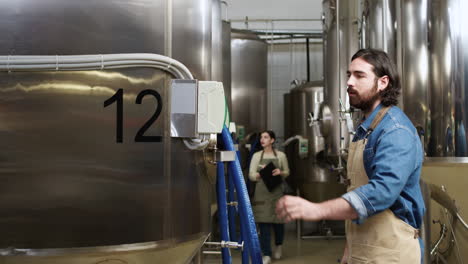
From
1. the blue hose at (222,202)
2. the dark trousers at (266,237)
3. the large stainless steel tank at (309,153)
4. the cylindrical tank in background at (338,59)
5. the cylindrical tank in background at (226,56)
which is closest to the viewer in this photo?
the blue hose at (222,202)

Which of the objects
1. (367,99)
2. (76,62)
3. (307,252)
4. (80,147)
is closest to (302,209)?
(367,99)

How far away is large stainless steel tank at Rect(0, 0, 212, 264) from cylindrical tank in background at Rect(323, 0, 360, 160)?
303 cm

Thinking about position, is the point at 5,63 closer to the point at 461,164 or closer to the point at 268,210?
the point at 461,164

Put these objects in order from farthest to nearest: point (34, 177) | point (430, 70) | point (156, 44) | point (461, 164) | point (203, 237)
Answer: point (430, 70), point (461, 164), point (203, 237), point (156, 44), point (34, 177)

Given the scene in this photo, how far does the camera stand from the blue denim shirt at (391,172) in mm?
1363

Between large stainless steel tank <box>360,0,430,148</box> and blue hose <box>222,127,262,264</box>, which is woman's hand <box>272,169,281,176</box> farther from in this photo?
blue hose <box>222,127,262,264</box>

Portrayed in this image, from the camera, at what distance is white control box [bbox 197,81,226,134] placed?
1808 mm

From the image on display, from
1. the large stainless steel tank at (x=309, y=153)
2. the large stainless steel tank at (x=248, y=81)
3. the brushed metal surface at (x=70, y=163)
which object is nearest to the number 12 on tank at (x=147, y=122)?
the brushed metal surface at (x=70, y=163)

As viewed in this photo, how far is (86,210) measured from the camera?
5.17ft

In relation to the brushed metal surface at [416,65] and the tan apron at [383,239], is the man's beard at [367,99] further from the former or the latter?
the brushed metal surface at [416,65]

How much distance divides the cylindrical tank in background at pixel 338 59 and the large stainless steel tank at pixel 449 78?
1238mm

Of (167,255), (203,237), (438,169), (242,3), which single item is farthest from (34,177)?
(242,3)

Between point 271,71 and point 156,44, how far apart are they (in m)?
5.82

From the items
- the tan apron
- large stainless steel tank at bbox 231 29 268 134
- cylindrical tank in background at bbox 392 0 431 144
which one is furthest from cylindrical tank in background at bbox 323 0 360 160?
the tan apron
